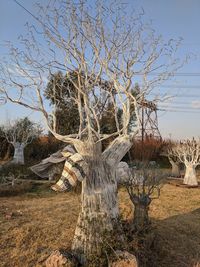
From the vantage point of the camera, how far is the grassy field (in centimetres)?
417

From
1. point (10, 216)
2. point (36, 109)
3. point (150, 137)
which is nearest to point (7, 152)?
point (150, 137)

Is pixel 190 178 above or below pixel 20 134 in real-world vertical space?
below

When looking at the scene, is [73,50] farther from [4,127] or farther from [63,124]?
[4,127]

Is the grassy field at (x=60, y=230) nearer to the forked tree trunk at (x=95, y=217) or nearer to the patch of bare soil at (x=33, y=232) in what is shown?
the patch of bare soil at (x=33, y=232)

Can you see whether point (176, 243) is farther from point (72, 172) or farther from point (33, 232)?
point (72, 172)

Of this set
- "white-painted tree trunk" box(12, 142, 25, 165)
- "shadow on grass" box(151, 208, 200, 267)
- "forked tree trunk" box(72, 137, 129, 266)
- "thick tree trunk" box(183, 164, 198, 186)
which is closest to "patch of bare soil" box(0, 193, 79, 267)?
"forked tree trunk" box(72, 137, 129, 266)

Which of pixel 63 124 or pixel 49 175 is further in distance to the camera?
pixel 63 124

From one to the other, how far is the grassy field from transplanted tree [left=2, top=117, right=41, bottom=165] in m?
9.22

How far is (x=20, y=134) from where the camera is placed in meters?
18.2

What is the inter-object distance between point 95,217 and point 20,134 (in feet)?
49.9

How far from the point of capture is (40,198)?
Result: 8.12m

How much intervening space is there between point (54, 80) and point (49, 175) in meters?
6.63

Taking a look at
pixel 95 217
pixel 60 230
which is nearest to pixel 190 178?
pixel 60 230

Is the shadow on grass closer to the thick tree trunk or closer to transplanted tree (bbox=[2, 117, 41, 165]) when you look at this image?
the thick tree trunk
